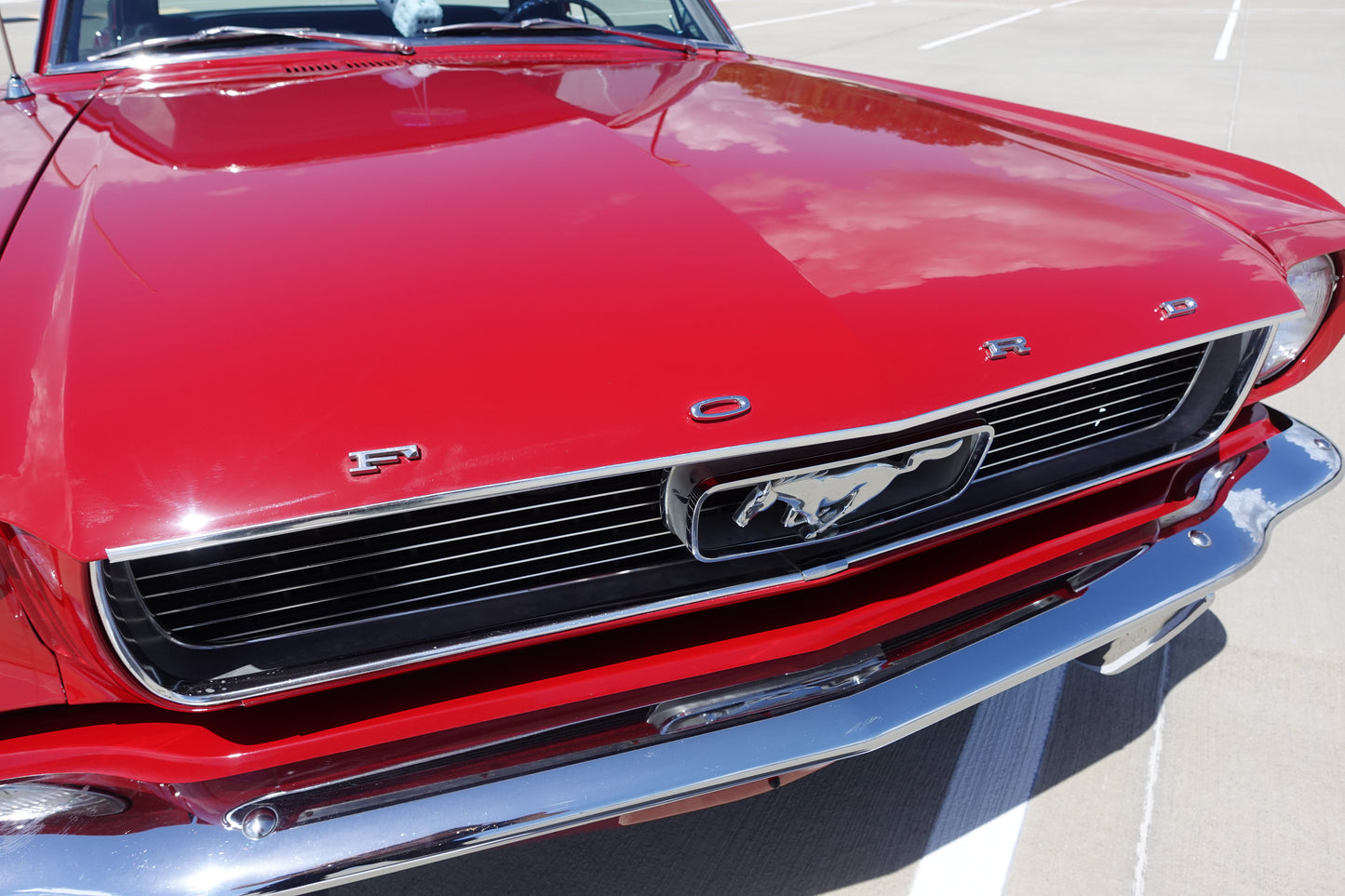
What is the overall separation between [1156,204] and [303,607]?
144 centimetres

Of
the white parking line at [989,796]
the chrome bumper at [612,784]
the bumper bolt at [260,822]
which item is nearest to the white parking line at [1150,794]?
the white parking line at [989,796]

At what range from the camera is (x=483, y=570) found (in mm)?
1272

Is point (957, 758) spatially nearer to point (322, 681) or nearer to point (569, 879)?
point (569, 879)

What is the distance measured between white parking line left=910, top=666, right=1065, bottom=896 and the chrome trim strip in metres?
0.87

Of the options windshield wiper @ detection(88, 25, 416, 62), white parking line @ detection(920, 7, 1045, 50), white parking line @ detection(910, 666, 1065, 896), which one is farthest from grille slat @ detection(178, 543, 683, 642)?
white parking line @ detection(920, 7, 1045, 50)

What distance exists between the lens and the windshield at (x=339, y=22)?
90.7 inches

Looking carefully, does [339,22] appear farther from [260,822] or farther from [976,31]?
[976,31]

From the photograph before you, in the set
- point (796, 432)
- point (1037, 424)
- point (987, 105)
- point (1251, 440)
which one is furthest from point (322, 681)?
point (987, 105)

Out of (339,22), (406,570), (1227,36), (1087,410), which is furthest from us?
(1227,36)

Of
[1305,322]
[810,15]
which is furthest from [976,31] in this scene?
[1305,322]

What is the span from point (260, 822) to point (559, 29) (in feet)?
6.63

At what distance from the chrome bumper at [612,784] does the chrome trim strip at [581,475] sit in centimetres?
36

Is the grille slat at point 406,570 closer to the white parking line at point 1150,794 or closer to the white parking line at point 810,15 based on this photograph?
the white parking line at point 1150,794

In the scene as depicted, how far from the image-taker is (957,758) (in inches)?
78.2
